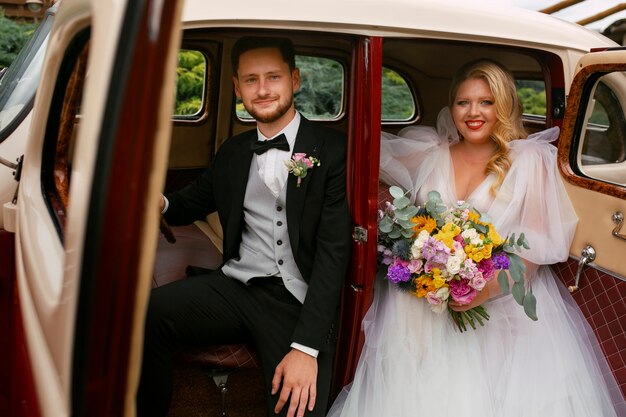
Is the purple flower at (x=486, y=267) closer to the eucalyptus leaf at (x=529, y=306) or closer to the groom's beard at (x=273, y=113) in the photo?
the eucalyptus leaf at (x=529, y=306)

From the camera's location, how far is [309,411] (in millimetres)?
2102

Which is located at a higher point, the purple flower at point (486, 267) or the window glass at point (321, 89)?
the window glass at point (321, 89)

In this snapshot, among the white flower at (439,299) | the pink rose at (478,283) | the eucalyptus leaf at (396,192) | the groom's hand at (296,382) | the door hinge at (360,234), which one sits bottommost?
the groom's hand at (296,382)

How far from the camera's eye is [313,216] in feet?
7.43

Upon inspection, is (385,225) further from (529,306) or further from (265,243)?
(529,306)

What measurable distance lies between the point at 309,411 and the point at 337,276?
528 millimetres

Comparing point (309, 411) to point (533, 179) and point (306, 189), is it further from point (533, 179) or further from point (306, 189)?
point (533, 179)

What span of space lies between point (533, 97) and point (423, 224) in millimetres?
9691

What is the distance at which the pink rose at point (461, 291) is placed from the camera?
224cm

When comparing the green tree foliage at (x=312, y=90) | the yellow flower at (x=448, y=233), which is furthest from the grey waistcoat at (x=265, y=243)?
the green tree foliage at (x=312, y=90)

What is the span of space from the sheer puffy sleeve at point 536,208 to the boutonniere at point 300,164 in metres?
0.88

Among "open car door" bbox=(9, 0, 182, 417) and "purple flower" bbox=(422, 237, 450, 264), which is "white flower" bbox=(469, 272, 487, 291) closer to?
"purple flower" bbox=(422, 237, 450, 264)

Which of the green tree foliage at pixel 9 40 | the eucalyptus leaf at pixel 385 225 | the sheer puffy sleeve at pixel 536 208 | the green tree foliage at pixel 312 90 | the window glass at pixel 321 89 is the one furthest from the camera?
the green tree foliage at pixel 9 40

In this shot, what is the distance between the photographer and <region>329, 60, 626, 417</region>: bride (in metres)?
2.25
